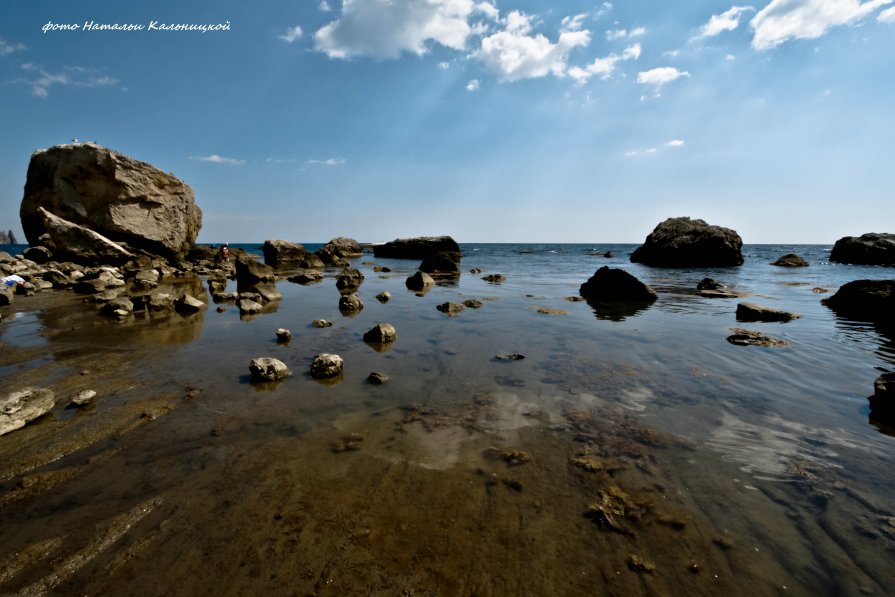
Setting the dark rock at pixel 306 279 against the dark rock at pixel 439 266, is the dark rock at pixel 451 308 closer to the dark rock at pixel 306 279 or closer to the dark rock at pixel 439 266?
the dark rock at pixel 306 279

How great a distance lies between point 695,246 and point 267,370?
4985 centimetres

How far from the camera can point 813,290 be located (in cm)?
2103

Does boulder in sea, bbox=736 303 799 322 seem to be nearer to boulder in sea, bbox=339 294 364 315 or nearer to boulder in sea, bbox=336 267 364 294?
boulder in sea, bbox=339 294 364 315

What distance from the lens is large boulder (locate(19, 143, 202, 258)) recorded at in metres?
26.7

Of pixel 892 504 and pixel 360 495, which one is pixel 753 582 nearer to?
pixel 892 504

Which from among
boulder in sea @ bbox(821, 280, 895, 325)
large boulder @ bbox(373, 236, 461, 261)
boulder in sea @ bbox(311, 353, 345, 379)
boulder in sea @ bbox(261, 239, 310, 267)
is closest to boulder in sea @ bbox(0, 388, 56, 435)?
boulder in sea @ bbox(311, 353, 345, 379)

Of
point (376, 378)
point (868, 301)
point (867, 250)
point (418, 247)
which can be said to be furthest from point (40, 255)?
point (867, 250)

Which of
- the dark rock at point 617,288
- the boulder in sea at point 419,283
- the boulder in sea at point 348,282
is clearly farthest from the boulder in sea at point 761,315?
the boulder in sea at point 348,282

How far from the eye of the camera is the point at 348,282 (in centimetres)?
2145

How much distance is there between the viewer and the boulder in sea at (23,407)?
459 centimetres

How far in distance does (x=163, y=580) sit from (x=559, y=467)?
353cm

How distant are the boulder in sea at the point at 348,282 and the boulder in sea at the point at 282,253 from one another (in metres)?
19.1

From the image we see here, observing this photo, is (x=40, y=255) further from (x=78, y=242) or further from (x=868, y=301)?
(x=868, y=301)

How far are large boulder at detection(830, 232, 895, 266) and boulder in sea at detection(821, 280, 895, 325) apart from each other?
4884 centimetres
